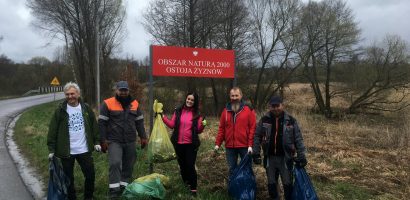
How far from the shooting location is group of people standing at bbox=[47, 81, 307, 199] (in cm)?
550

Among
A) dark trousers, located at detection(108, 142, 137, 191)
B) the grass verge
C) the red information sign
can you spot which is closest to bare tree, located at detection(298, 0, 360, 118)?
the grass verge

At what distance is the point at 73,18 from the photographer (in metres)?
32.2

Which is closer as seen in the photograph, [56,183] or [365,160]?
[56,183]

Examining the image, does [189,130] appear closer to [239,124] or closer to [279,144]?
[239,124]

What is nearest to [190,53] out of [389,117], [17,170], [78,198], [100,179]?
[100,179]

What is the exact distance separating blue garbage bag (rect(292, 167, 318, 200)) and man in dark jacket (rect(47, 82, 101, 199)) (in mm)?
2697

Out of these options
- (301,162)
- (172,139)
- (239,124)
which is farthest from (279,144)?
(172,139)

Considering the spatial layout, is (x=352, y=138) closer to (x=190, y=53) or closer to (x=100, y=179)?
(x=190, y=53)

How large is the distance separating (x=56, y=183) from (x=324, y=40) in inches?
990

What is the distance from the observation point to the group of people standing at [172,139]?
5500 millimetres

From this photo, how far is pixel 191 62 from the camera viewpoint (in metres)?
8.35

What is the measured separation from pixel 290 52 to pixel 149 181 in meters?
24.6

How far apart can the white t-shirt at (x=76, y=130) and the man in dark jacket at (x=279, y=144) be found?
2.36 m

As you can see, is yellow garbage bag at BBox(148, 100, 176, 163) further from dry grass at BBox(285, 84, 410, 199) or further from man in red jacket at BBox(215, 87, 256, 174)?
dry grass at BBox(285, 84, 410, 199)
